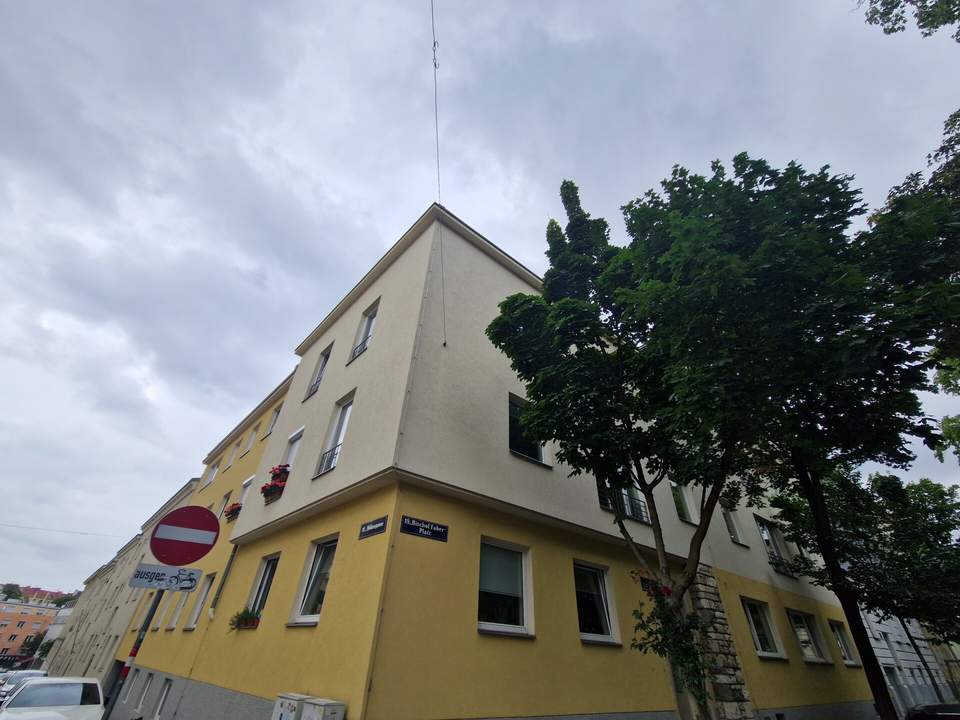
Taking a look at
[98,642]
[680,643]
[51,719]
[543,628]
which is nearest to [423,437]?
[543,628]

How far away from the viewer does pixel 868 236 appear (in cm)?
615

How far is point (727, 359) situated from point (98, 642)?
33485 mm

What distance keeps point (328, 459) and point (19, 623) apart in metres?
127

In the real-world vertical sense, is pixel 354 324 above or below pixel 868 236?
above

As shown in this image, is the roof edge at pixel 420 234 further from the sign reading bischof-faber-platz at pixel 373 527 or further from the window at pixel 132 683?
the window at pixel 132 683

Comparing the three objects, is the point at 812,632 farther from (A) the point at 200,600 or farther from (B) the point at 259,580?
(A) the point at 200,600

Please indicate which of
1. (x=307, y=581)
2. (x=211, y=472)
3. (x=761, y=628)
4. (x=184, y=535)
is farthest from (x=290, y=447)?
(x=761, y=628)

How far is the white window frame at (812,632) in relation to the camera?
13594mm

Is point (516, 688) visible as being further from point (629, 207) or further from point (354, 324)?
point (354, 324)

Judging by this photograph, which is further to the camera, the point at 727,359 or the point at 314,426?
the point at 314,426

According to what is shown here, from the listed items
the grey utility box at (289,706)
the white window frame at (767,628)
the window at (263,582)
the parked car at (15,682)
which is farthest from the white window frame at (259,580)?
the parked car at (15,682)

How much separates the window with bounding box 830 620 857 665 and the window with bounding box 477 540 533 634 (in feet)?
50.6

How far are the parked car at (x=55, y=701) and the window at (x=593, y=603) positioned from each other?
31.6 feet

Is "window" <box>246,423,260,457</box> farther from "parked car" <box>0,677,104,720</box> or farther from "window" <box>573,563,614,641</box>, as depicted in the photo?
"window" <box>573,563,614,641</box>
